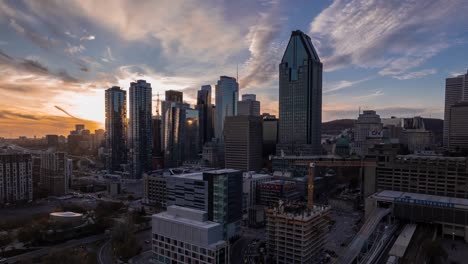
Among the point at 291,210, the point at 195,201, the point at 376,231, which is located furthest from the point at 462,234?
the point at 195,201

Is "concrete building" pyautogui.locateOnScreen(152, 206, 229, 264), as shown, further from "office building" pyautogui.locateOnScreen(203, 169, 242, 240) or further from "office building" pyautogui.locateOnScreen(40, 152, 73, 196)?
"office building" pyautogui.locateOnScreen(40, 152, 73, 196)

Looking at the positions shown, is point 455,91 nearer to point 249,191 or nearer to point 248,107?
point 248,107

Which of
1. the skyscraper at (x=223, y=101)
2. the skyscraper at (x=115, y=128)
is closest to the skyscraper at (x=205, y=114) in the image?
the skyscraper at (x=223, y=101)

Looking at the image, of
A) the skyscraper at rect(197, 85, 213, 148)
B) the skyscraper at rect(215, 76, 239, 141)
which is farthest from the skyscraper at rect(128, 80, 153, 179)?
the skyscraper at rect(215, 76, 239, 141)

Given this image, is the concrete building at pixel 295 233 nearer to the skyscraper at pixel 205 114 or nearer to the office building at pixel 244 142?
the office building at pixel 244 142

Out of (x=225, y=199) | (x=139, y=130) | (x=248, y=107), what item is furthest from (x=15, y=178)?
(x=248, y=107)
